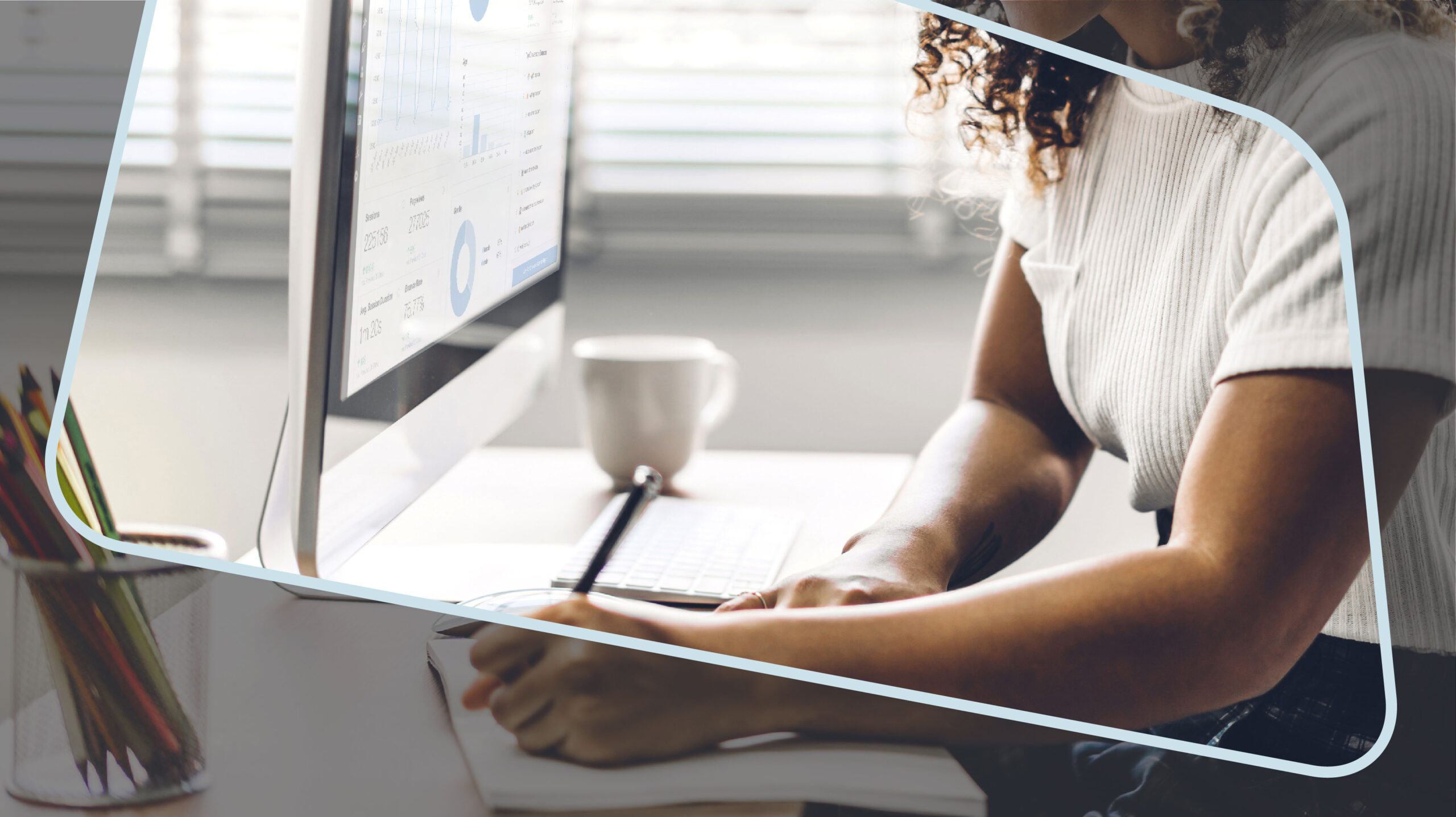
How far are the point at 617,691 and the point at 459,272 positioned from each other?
0.72ft

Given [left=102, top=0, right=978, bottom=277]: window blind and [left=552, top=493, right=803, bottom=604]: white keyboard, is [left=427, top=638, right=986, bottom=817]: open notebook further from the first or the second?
[left=102, top=0, right=978, bottom=277]: window blind

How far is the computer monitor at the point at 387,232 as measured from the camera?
326 millimetres

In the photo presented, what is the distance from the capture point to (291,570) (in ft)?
1.03

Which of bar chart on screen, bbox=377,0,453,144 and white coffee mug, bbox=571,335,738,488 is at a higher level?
bar chart on screen, bbox=377,0,453,144

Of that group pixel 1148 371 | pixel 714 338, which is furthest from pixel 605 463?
pixel 1148 371

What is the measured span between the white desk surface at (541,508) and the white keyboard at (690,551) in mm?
10

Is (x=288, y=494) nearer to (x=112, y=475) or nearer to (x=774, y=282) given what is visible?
(x=112, y=475)

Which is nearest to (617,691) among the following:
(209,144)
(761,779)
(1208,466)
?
(761,779)

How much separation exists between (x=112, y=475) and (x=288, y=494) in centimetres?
5

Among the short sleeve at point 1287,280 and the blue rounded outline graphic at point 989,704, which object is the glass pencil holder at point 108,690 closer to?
the blue rounded outline graphic at point 989,704

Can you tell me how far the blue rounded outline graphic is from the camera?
0.74ft

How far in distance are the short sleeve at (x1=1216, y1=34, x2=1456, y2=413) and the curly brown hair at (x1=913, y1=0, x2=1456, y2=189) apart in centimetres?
1

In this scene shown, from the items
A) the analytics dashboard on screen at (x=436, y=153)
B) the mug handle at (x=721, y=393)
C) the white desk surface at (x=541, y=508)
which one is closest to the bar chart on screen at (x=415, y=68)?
the analytics dashboard on screen at (x=436, y=153)

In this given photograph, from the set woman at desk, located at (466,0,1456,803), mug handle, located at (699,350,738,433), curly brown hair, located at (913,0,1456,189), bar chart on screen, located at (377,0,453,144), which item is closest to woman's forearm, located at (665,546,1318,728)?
woman at desk, located at (466,0,1456,803)
